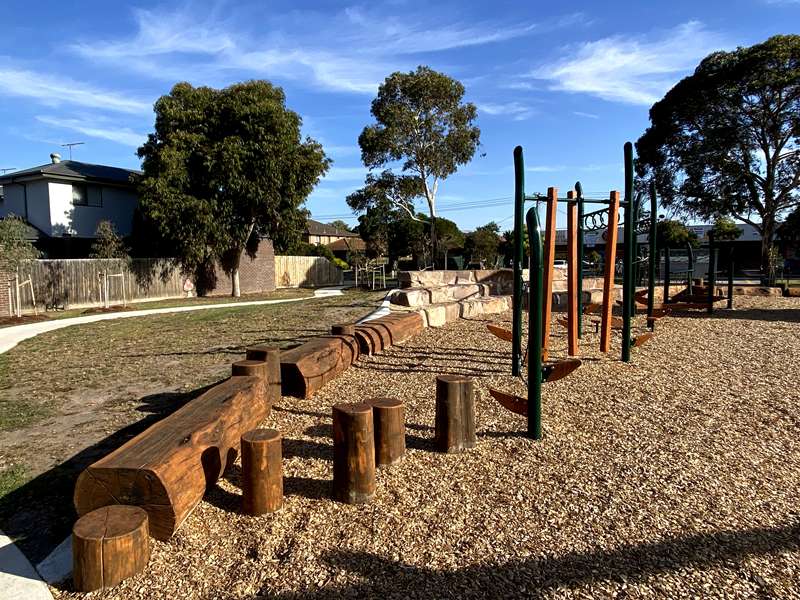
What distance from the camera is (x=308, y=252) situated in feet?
150

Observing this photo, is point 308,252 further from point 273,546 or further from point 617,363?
point 273,546

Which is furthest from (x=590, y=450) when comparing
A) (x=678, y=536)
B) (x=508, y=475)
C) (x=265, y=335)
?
(x=265, y=335)

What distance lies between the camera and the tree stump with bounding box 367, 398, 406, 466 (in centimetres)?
389

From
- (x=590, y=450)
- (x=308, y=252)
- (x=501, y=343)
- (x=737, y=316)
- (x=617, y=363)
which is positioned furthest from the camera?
(x=308, y=252)

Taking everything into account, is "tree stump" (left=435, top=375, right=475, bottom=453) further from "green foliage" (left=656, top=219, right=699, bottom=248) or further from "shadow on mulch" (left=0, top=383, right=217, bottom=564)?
"green foliage" (left=656, top=219, right=699, bottom=248)

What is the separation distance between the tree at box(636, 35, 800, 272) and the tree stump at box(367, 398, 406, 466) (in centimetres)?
2931

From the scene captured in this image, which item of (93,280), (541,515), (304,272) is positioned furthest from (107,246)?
(541,515)

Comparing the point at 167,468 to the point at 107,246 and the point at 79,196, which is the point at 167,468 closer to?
the point at 107,246

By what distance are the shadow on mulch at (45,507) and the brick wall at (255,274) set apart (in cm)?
2145

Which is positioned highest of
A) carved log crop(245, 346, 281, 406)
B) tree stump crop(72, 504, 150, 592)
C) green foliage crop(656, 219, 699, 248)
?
green foliage crop(656, 219, 699, 248)

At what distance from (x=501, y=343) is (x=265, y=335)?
454 cm

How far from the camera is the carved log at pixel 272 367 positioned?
5.38 metres

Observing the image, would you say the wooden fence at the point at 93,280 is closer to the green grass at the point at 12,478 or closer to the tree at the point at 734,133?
the green grass at the point at 12,478

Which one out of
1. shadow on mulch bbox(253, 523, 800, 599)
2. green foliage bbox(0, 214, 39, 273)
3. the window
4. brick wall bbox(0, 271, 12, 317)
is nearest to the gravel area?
shadow on mulch bbox(253, 523, 800, 599)
